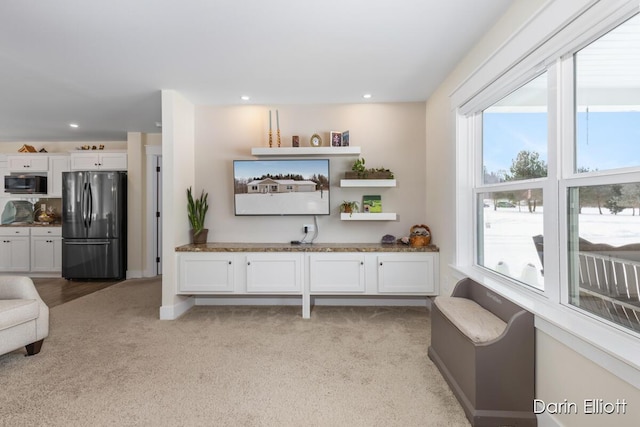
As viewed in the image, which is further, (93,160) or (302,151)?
(93,160)

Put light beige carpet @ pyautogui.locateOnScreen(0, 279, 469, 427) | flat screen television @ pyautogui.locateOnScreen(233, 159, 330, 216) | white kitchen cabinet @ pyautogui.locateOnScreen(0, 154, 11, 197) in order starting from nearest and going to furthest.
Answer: light beige carpet @ pyautogui.locateOnScreen(0, 279, 469, 427) < flat screen television @ pyautogui.locateOnScreen(233, 159, 330, 216) < white kitchen cabinet @ pyautogui.locateOnScreen(0, 154, 11, 197)

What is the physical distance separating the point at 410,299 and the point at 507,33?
2.73 metres

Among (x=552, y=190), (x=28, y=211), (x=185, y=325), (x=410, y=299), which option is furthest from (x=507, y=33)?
(x=28, y=211)

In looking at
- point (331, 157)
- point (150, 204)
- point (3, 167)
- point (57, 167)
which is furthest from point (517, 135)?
point (3, 167)

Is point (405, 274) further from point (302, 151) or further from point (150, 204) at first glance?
point (150, 204)

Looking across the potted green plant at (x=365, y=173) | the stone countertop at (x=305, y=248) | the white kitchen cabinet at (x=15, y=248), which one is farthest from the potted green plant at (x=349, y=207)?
the white kitchen cabinet at (x=15, y=248)

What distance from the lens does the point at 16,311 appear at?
220 centimetres

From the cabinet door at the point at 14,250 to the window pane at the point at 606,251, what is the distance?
7.22 meters

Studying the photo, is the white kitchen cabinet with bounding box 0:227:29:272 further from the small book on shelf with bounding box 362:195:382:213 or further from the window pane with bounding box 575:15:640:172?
the window pane with bounding box 575:15:640:172

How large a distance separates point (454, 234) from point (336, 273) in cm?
122

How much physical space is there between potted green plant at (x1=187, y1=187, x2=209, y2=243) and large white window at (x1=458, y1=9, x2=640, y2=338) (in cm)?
300

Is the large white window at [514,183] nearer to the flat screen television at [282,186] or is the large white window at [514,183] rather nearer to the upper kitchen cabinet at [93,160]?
the flat screen television at [282,186]

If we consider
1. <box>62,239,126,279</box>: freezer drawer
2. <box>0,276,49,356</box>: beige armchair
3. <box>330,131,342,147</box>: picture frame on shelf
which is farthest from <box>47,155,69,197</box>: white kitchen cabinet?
<box>330,131,342,147</box>: picture frame on shelf

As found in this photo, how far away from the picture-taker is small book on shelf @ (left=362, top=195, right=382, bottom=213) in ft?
11.5
